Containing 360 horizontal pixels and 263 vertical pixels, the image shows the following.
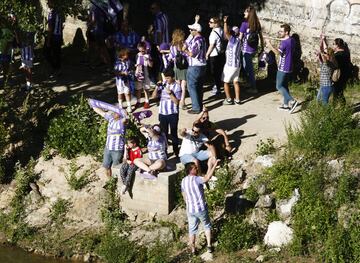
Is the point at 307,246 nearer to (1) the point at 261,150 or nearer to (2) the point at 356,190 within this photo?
(2) the point at 356,190

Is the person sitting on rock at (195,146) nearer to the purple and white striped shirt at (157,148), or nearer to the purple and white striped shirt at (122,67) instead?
the purple and white striped shirt at (157,148)

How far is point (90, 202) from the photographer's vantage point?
14.1m

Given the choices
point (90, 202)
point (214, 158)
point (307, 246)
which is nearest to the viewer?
point (307, 246)

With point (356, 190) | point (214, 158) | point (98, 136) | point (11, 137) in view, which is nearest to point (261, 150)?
point (214, 158)

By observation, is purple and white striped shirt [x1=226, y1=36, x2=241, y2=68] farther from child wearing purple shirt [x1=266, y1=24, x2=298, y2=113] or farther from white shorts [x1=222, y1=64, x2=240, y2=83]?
child wearing purple shirt [x1=266, y1=24, x2=298, y2=113]

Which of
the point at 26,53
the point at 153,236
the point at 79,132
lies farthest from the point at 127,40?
the point at 153,236

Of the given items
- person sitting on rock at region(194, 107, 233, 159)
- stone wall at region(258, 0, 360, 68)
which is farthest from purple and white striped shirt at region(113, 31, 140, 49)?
person sitting on rock at region(194, 107, 233, 159)

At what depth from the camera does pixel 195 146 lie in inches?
531

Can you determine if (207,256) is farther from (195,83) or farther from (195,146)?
(195,83)

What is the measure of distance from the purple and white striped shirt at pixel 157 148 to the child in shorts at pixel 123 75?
81.3 inches

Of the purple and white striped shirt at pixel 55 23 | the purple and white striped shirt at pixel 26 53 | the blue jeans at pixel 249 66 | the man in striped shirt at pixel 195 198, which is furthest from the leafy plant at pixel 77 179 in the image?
the purple and white striped shirt at pixel 55 23

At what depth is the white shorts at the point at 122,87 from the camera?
15398 mm

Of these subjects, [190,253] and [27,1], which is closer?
[190,253]

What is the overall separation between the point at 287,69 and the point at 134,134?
2.97m
